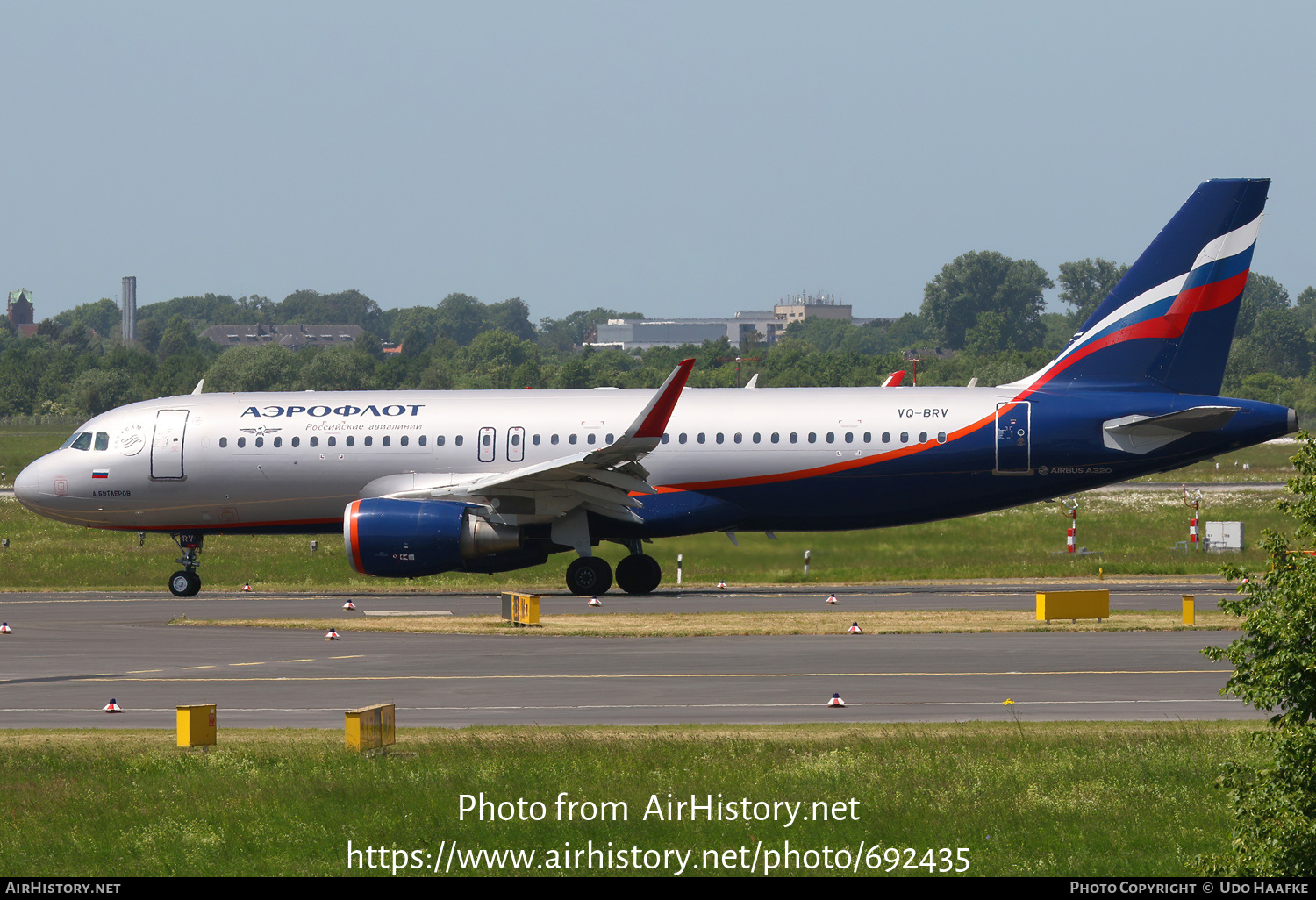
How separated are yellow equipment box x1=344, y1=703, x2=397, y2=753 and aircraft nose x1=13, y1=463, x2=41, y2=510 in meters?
23.2

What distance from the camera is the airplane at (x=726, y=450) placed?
31766 millimetres

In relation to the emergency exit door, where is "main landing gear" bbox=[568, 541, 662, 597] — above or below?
below

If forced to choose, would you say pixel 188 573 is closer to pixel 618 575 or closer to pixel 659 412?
pixel 618 575

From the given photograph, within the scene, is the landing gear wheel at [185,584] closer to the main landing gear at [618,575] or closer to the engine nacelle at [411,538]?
the engine nacelle at [411,538]

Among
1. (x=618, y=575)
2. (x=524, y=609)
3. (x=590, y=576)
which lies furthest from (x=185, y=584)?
(x=524, y=609)

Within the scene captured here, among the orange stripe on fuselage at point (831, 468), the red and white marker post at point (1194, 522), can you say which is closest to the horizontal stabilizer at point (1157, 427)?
the orange stripe on fuselage at point (831, 468)

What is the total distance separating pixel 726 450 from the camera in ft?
108

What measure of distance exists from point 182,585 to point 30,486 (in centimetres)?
416

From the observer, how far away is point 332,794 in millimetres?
13398

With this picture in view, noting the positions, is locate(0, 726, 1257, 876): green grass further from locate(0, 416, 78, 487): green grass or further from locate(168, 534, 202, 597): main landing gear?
locate(0, 416, 78, 487): green grass

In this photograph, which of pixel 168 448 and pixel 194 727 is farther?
pixel 168 448

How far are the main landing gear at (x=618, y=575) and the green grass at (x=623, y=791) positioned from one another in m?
16.3

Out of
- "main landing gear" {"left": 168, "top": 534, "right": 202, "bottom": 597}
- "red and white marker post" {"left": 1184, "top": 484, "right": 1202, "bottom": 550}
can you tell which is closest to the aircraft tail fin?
"red and white marker post" {"left": 1184, "top": 484, "right": 1202, "bottom": 550}

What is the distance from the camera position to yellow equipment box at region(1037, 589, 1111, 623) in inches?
1066
